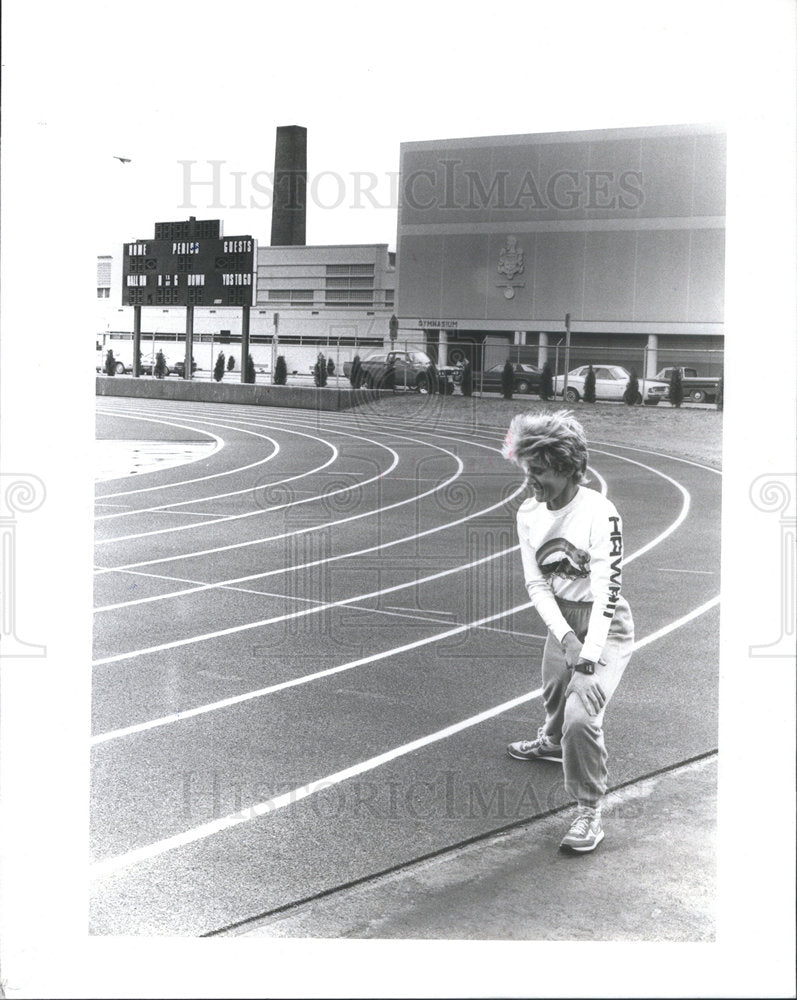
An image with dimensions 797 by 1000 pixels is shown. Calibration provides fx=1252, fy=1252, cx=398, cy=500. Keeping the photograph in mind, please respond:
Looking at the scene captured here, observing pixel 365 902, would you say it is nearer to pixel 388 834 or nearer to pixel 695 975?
pixel 388 834

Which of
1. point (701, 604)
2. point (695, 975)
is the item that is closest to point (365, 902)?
point (695, 975)

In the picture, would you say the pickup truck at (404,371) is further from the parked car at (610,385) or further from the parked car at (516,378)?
the parked car at (610,385)

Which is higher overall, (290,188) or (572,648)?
(290,188)

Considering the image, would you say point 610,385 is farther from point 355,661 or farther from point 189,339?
point 355,661

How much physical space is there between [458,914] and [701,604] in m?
4.79

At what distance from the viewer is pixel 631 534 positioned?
955 cm

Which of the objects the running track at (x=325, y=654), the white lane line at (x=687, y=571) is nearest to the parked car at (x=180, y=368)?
the running track at (x=325, y=654)

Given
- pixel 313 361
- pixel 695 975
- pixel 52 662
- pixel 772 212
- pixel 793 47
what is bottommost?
pixel 695 975

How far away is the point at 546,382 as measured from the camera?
223 inches

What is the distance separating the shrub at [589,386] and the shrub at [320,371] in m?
1.18

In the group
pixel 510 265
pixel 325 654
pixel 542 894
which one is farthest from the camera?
pixel 325 654

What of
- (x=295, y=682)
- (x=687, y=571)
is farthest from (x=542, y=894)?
(x=687, y=571)

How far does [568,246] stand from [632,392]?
107 cm

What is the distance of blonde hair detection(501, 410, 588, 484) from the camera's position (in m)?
4.42
